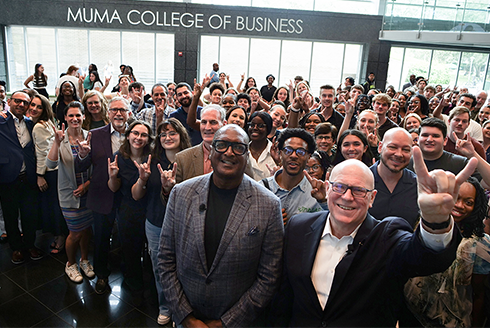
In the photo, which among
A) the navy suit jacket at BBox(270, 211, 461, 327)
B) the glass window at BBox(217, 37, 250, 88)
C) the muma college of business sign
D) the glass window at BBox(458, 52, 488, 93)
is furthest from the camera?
the glass window at BBox(458, 52, 488, 93)

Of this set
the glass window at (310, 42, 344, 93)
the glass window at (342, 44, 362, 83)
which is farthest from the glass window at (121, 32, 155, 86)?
the glass window at (342, 44, 362, 83)

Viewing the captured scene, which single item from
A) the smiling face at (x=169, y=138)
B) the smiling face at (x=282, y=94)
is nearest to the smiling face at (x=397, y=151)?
the smiling face at (x=169, y=138)

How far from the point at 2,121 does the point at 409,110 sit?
546 cm

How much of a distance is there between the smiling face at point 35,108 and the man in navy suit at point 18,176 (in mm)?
111

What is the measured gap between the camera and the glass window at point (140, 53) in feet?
40.1

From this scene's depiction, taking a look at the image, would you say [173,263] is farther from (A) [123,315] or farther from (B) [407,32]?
(B) [407,32]

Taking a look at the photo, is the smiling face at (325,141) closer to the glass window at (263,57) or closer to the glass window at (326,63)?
the glass window at (263,57)

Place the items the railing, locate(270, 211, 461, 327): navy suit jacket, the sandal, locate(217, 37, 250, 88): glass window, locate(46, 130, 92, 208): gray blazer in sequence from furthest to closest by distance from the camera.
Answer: locate(217, 37, 250, 88): glass window → the railing → the sandal → locate(46, 130, 92, 208): gray blazer → locate(270, 211, 461, 327): navy suit jacket

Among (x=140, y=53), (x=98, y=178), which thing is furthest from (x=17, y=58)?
(x=98, y=178)

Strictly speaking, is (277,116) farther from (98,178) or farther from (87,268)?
(87,268)

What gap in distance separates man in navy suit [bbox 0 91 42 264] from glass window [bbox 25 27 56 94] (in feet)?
33.1

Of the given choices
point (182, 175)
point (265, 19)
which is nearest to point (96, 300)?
point (182, 175)

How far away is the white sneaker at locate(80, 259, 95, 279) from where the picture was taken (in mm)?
3617

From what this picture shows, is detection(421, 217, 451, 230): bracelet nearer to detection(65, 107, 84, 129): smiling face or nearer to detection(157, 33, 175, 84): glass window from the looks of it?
detection(65, 107, 84, 129): smiling face
